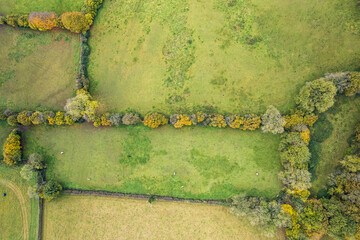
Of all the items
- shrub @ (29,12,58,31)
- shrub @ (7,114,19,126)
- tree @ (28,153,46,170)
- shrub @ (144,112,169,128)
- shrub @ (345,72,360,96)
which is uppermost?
shrub @ (29,12,58,31)

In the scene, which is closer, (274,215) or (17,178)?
(274,215)

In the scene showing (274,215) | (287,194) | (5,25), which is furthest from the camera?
(5,25)

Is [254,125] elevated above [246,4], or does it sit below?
below

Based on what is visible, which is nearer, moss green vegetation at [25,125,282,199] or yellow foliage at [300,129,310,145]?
yellow foliage at [300,129,310,145]

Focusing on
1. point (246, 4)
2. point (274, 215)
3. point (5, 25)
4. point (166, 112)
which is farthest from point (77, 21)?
point (274, 215)

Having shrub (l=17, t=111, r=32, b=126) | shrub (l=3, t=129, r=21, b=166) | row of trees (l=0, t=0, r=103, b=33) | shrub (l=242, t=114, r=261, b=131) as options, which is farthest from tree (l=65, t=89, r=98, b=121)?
shrub (l=242, t=114, r=261, b=131)

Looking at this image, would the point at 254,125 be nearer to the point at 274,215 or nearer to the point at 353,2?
the point at 274,215

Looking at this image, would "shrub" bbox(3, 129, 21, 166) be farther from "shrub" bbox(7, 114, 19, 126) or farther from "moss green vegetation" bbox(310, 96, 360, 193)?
"moss green vegetation" bbox(310, 96, 360, 193)

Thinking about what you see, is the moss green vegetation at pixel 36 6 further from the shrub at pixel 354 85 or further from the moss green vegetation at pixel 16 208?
the shrub at pixel 354 85
